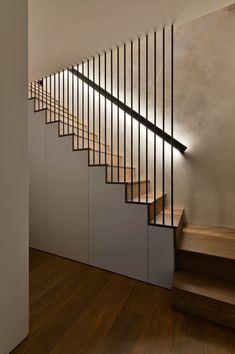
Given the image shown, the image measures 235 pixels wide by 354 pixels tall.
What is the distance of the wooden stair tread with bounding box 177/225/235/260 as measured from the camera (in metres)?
1.58

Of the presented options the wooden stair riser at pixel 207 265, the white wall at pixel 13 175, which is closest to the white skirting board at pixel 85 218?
the wooden stair riser at pixel 207 265

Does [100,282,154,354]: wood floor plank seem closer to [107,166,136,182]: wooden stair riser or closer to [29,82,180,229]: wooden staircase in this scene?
[29,82,180,229]: wooden staircase

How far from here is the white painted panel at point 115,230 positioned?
70.9 inches

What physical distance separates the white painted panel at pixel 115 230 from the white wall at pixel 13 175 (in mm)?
957

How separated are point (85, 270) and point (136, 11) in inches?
94.8

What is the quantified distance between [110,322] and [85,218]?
105 centimetres

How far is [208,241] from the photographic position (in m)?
1.80

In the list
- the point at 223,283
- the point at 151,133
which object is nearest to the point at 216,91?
the point at 151,133

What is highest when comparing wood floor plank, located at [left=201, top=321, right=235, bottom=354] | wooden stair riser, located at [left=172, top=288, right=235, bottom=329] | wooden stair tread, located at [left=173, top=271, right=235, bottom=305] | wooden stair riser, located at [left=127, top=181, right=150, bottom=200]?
wooden stair riser, located at [left=127, top=181, right=150, bottom=200]

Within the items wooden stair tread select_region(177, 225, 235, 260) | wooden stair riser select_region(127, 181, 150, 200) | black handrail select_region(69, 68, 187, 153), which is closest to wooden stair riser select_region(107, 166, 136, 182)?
wooden stair riser select_region(127, 181, 150, 200)

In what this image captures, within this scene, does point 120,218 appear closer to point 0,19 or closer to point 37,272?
point 37,272

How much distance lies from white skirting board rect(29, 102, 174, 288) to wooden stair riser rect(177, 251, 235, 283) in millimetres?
104

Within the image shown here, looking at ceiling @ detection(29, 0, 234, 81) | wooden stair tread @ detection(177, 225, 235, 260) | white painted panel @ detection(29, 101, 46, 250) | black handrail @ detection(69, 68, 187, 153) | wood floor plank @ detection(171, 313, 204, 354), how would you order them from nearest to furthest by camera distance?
wood floor plank @ detection(171, 313, 204, 354), ceiling @ detection(29, 0, 234, 81), wooden stair tread @ detection(177, 225, 235, 260), black handrail @ detection(69, 68, 187, 153), white painted panel @ detection(29, 101, 46, 250)

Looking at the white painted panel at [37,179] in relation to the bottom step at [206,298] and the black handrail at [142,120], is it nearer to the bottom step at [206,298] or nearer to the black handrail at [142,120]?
the black handrail at [142,120]
